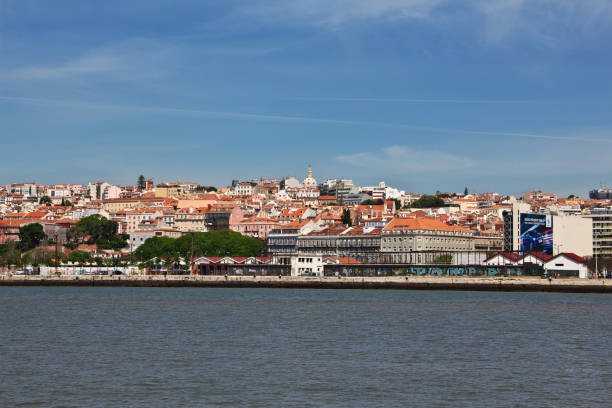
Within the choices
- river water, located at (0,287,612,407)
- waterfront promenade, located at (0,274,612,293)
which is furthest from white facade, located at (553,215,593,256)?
river water, located at (0,287,612,407)

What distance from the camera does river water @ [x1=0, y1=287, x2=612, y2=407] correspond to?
16797 millimetres

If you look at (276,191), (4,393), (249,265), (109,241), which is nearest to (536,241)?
(249,265)

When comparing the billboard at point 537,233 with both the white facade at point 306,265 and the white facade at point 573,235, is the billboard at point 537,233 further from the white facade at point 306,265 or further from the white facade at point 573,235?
the white facade at point 306,265

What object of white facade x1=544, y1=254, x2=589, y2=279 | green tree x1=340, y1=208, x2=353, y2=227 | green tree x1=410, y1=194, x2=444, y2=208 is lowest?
white facade x1=544, y1=254, x2=589, y2=279

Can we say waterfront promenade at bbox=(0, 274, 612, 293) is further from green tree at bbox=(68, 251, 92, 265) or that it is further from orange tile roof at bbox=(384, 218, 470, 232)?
orange tile roof at bbox=(384, 218, 470, 232)

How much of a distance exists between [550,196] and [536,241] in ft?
289

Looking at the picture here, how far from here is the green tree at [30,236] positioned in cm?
11169

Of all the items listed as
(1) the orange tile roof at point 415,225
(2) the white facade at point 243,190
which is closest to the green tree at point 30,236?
(1) the orange tile roof at point 415,225

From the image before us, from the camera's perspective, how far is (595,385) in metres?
18.2

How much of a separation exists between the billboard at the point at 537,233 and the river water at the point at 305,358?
53180 mm

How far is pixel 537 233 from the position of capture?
9000 centimetres

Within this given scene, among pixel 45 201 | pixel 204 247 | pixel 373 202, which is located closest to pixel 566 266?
pixel 204 247

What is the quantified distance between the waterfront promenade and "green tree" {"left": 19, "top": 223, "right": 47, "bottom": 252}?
37236 mm

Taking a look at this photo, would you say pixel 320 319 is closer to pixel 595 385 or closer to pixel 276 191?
pixel 595 385
